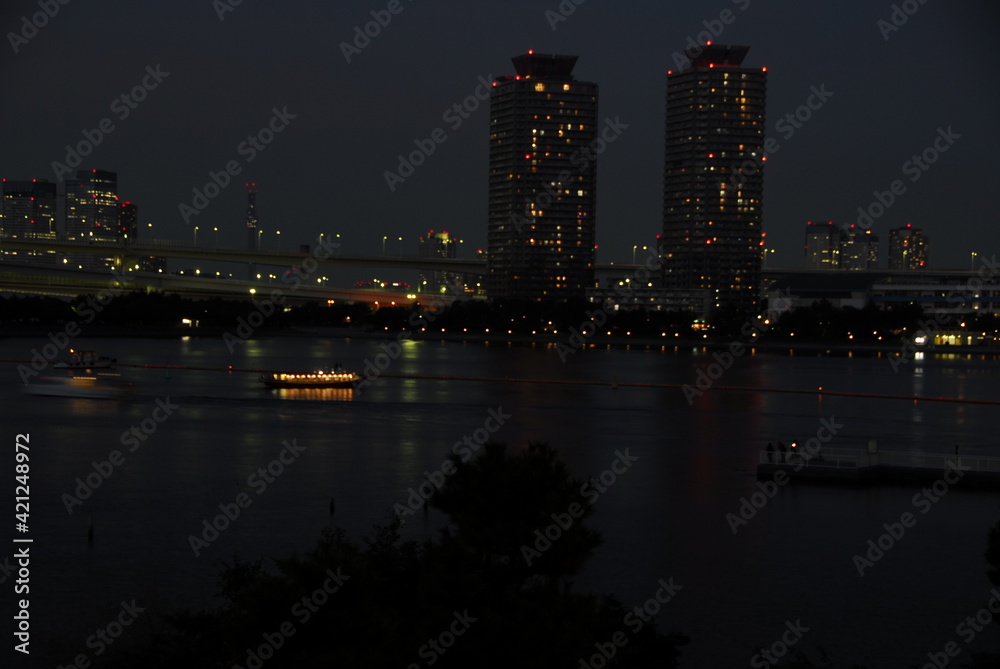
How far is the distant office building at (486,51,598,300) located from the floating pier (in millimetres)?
78686

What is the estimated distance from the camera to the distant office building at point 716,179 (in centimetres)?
9331

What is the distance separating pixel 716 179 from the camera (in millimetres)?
95188

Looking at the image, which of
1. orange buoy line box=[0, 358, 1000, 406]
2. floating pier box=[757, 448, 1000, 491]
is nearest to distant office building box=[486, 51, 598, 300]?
orange buoy line box=[0, 358, 1000, 406]

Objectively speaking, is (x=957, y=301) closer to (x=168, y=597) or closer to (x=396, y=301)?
(x=396, y=301)

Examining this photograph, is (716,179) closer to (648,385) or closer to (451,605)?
(648,385)

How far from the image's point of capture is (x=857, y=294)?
74938mm

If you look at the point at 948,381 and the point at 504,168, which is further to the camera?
the point at 504,168

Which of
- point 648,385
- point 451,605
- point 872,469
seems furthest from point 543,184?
point 451,605

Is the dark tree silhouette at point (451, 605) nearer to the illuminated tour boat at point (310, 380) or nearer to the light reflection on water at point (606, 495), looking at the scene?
the light reflection on water at point (606, 495)

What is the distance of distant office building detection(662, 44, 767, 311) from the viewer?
93312mm

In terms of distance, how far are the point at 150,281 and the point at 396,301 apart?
18851 millimetres

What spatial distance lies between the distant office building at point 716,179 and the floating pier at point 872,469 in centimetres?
7695

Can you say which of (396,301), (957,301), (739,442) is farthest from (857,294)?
(739,442)

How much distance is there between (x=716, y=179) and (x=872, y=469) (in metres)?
81.9
